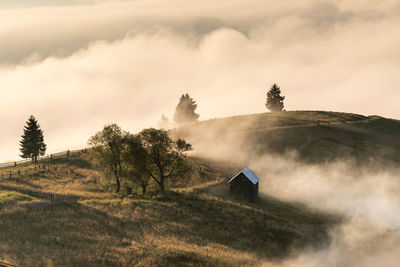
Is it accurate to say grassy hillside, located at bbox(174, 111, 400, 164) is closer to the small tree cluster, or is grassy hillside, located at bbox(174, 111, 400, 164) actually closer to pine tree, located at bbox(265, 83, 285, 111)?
pine tree, located at bbox(265, 83, 285, 111)

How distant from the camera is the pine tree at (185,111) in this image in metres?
125

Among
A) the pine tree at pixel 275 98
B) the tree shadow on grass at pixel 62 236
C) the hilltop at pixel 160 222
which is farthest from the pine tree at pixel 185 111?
the tree shadow on grass at pixel 62 236

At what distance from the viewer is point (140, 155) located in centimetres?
5019

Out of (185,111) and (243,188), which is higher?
(185,111)

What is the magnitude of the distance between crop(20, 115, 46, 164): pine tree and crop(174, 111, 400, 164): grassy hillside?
126 ft

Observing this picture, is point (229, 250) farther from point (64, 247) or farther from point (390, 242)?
point (390, 242)

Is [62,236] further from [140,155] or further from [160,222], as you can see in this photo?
[140,155]

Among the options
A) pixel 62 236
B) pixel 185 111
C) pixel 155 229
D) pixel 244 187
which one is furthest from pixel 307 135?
pixel 62 236

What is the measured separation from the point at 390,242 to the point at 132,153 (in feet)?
120

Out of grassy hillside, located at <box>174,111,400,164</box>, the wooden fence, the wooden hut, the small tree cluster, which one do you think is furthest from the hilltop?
the small tree cluster

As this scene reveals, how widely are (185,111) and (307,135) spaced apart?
2041 inches

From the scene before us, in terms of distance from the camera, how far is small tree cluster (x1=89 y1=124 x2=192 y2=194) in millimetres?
50156

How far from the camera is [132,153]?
50.6 meters

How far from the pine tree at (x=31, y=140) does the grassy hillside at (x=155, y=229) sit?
58.1ft
